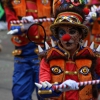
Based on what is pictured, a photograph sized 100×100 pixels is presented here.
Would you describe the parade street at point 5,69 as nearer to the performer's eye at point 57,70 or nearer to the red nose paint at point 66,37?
the performer's eye at point 57,70

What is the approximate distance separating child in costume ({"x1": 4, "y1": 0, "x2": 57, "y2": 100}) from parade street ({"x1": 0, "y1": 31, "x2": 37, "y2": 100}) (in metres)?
1.27

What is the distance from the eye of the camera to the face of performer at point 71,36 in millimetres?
3643

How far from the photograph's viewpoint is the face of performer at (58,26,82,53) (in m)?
3.64

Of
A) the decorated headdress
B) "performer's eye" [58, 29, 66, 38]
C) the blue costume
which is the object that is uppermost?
the decorated headdress

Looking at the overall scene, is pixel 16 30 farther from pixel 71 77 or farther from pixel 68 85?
pixel 68 85

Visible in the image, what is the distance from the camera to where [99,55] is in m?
3.80

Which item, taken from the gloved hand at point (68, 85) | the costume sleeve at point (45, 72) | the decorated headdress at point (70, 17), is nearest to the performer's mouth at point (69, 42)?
the decorated headdress at point (70, 17)

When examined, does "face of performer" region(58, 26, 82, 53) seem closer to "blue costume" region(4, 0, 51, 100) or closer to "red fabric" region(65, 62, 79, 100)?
"red fabric" region(65, 62, 79, 100)

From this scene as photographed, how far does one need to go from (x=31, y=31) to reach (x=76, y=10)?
1.09 metres

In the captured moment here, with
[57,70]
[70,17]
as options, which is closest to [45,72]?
[57,70]

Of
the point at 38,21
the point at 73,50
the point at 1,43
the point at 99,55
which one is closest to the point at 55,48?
the point at 73,50

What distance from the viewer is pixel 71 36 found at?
363 centimetres

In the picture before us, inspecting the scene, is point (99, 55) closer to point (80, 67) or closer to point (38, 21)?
point (80, 67)

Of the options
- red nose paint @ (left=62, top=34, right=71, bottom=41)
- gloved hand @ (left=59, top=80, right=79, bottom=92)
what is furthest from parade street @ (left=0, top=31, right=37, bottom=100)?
gloved hand @ (left=59, top=80, right=79, bottom=92)
